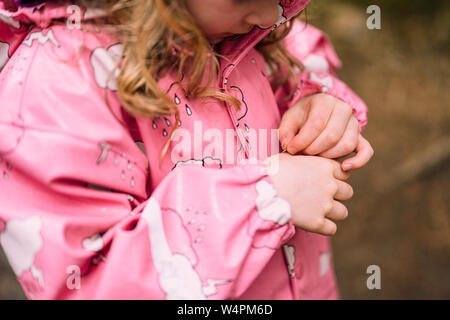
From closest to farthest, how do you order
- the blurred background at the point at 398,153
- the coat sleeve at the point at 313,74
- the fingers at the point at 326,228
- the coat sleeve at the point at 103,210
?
the coat sleeve at the point at 103,210 → the fingers at the point at 326,228 → the coat sleeve at the point at 313,74 → the blurred background at the point at 398,153

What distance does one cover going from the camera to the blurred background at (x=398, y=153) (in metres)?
1.40

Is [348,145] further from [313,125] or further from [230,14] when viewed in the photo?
[230,14]

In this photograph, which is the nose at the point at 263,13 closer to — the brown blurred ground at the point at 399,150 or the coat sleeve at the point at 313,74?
the coat sleeve at the point at 313,74

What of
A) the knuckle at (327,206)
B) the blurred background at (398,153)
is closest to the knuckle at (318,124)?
the knuckle at (327,206)

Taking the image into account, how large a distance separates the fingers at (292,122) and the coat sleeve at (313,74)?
0.24ft

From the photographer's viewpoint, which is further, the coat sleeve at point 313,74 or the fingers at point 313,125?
the coat sleeve at point 313,74

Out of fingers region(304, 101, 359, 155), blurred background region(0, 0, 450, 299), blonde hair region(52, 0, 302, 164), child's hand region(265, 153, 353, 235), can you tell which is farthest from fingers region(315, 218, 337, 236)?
blurred background region(0, 0, 450, 299)

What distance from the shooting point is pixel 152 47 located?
0.52 meters

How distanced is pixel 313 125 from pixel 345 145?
2.2 inches

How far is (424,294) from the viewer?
1.35 metres

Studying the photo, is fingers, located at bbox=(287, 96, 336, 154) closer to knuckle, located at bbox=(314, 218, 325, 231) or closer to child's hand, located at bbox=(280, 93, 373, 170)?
child's hand, located at bbox=(280, 93, 373, 170)

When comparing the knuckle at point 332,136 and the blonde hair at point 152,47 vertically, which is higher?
the blonde hair at point 152,47

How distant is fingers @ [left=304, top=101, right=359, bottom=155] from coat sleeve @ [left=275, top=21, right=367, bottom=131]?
0.10 metres

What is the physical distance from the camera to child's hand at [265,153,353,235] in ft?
1.81
